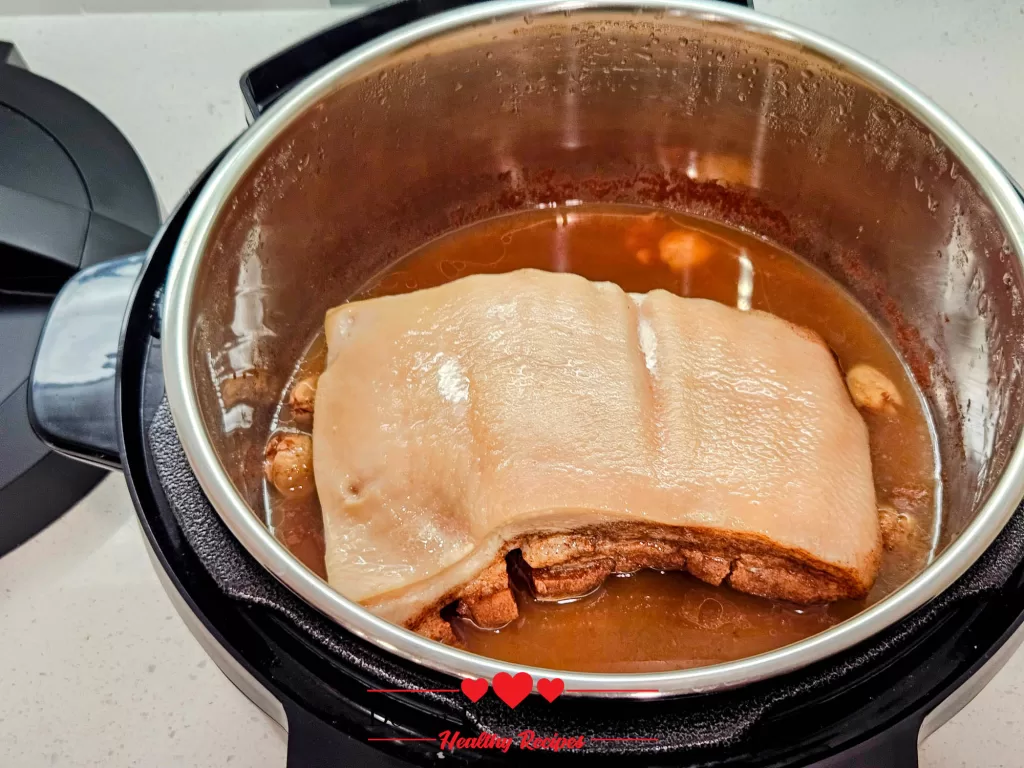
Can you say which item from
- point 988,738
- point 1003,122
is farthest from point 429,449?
point 1003,122

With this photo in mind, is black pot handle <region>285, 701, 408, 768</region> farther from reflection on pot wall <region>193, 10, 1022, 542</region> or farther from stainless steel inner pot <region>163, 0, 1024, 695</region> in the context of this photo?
reflection on pot wall <region>193, 10, 1022, 542</region>

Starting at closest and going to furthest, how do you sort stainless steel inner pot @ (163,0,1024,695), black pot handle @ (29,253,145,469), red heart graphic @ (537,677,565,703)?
1. red heart graphic @ (537,677,565,703)
2. black pot handle @ (29,253,145,469)
3. stainless steel inner pot @ (163,0,1024,695)

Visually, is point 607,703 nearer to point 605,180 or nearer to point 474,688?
point 474,688

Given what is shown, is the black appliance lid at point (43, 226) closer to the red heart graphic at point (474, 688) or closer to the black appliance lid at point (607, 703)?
the black appliance lid at point (607, 703)

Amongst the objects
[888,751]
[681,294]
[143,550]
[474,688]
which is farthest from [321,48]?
[888,751]

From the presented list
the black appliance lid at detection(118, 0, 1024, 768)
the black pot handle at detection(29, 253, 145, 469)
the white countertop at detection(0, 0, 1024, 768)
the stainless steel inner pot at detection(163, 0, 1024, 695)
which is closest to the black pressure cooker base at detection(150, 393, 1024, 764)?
the black appliance lid at detection(118, 0, 1024, 768)

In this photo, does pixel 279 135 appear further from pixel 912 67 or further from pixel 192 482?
pixel 912 67

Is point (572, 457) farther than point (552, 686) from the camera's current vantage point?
Yes
